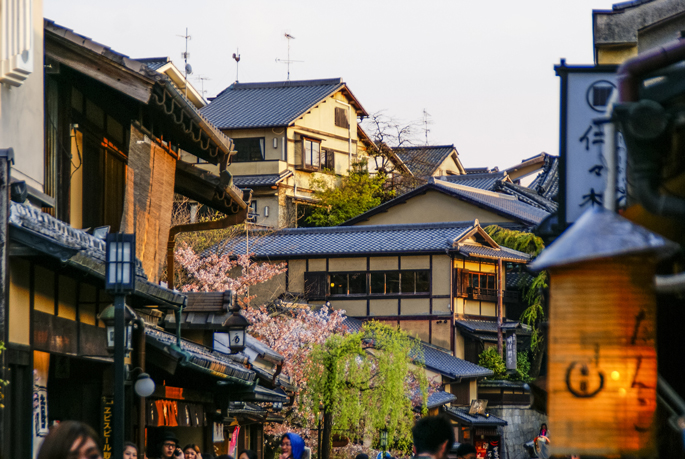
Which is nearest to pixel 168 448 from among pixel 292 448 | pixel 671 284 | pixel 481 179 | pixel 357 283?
pixel 292 448

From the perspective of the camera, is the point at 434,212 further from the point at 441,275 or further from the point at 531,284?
the point at 531,284

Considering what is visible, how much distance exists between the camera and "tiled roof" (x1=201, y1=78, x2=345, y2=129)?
49.8m

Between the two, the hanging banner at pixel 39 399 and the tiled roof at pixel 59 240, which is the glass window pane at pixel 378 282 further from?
the hanging banner at pixel 39 399

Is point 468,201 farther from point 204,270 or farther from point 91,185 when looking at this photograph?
point 91,185

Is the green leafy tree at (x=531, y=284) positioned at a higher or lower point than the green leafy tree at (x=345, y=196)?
lower

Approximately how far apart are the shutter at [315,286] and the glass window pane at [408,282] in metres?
3.79

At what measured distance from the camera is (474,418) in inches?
1604

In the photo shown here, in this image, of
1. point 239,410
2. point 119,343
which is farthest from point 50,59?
point 239,410

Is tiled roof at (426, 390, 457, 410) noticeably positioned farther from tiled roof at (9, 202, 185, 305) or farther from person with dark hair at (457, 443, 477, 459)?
person with dark hair at (457, 443, 477, 459)

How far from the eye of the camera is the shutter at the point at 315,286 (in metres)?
43.4

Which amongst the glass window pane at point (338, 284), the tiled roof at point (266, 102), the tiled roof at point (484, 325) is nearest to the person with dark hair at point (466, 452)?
the tiled roof at point (484, 325)

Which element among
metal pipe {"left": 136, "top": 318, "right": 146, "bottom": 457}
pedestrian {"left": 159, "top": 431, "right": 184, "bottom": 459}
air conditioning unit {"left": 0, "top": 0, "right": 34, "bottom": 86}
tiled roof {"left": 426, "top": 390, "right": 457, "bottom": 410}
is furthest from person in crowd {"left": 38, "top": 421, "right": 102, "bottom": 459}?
tiled roof {"left": 426, "top": 390, "right": 457, "bottom": 410}

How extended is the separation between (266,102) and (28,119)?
42.1 meters

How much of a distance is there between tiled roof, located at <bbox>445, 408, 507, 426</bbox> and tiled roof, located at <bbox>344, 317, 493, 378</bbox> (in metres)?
1.69
